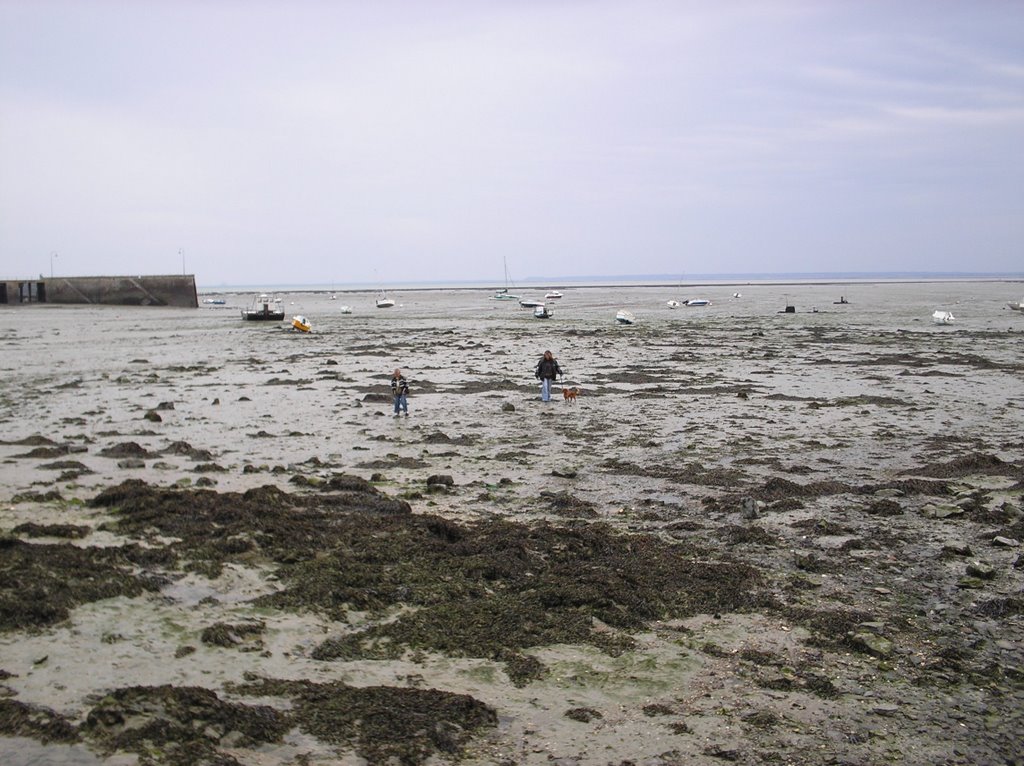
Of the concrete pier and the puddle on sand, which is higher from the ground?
the concrete pier

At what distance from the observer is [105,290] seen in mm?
Answer: 104188

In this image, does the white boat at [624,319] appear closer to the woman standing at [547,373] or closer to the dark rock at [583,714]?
the woman standing at [547,373]

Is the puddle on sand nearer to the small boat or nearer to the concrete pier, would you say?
the small boat

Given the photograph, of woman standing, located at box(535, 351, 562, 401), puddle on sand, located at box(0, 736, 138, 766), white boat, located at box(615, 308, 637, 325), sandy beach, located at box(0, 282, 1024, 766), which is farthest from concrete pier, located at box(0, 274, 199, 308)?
puddle on sand, located at box(0, 736, 138, 766)

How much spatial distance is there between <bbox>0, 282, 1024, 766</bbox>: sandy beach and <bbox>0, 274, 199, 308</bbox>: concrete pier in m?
86.0

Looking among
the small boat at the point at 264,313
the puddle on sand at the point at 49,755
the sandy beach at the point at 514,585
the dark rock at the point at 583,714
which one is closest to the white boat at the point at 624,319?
the small boat at the point at 264,313

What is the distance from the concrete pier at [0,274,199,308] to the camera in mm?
103375

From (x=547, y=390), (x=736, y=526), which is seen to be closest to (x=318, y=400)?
(x=547, y=390)

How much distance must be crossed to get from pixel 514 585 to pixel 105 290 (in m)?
107

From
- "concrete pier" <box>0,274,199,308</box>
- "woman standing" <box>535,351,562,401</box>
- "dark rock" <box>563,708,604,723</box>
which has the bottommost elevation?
"dark rock" <box>563,708,604,723</box>

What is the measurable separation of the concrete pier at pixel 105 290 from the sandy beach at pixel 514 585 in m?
86.0

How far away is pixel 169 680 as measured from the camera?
26.3 ft

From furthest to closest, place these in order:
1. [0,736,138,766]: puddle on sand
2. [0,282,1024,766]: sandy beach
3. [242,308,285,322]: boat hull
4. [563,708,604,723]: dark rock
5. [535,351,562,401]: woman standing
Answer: [242,308,285,322]: boat hull, [535,351,562,401]: woman standing, [563,708,604,723]: dark rock, [0,282,1024,766]: sandy beach, [0,736,138,766]: puddle on sand

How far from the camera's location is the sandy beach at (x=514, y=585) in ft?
23.7
